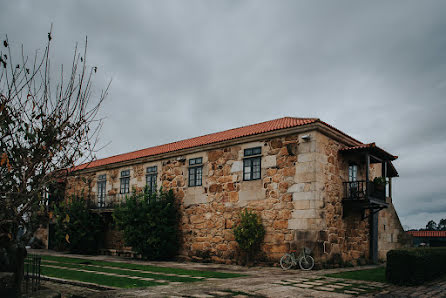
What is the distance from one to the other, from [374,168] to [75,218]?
15.8 metres

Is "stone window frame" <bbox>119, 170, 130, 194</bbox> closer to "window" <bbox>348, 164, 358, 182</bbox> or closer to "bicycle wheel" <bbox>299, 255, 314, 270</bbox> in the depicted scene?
"bicycle wheel" <bbox>299, 255, 314, 270</bbox>

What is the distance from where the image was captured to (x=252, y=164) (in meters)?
15.5

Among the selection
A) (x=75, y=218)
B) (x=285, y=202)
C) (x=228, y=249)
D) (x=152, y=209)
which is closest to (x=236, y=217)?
(x=228, y=249)

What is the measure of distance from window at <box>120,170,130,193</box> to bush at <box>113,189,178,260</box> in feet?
10.1

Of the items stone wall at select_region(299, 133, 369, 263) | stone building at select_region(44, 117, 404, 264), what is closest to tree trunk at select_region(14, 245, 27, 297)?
stone building at select_region(44, 117, 404, 264)

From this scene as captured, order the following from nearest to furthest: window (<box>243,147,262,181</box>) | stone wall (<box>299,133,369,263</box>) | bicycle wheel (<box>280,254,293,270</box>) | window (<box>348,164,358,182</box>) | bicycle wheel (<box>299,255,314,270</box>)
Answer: bicycle wheel (<box>299,255,314,270</box>) → bicycle wheel (<box>280,254,293,270</box>) → stone wall (<box>299,133,369,263</box>) → window (<box>243,147,262,181</box>) → window (<box>348,164,358,182</box>)

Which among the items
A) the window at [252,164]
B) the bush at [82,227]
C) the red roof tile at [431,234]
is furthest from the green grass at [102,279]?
the red roof tile at [431,234]

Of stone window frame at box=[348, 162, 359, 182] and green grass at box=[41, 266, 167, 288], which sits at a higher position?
stone window frame at box=[348, 162, 359, 182]

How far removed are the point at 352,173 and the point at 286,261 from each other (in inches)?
205

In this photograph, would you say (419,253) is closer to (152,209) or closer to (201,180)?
(201,180)

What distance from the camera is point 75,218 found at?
2078 cm

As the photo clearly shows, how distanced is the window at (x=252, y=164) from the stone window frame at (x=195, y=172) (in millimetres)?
2517

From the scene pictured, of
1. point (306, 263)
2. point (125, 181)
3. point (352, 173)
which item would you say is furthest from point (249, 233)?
point (125, 181)

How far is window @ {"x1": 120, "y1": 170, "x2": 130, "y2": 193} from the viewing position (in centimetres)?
2078
